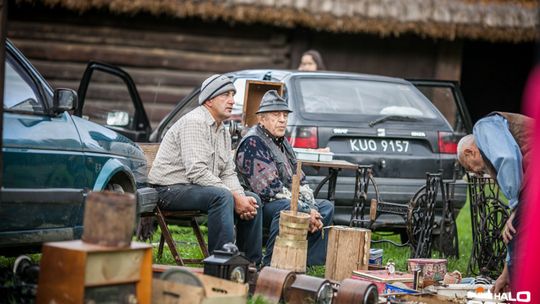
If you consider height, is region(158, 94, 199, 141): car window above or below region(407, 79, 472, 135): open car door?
below

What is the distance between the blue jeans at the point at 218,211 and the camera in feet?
26.0

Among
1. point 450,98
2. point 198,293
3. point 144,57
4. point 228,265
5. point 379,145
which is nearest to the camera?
point 198,293

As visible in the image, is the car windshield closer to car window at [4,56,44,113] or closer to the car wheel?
the car wheel

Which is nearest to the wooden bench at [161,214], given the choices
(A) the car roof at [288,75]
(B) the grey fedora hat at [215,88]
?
(B) the grey fedora hat at [215,88]

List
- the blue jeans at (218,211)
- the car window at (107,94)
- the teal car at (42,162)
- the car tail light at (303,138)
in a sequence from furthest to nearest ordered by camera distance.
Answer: the car window at (107,94) → the car tail light at (303,138) → the blue jeans at (218,211) → the teal car at (42,162)

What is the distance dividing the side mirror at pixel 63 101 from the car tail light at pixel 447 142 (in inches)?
169

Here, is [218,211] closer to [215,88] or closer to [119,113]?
[215,88]

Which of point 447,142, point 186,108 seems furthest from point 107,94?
point 447,142

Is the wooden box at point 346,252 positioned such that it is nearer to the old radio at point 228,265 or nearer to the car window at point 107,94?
the old radio at point 228,265

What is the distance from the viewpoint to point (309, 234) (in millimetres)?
8602

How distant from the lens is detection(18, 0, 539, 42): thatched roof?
52.5ft

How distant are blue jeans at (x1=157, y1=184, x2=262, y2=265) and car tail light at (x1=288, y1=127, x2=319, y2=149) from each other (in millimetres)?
1526

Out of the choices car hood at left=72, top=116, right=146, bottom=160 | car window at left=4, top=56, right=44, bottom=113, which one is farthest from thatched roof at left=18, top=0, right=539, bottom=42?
car window at left=4, top=56, right=44, bottom=113

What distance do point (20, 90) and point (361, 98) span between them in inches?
161
